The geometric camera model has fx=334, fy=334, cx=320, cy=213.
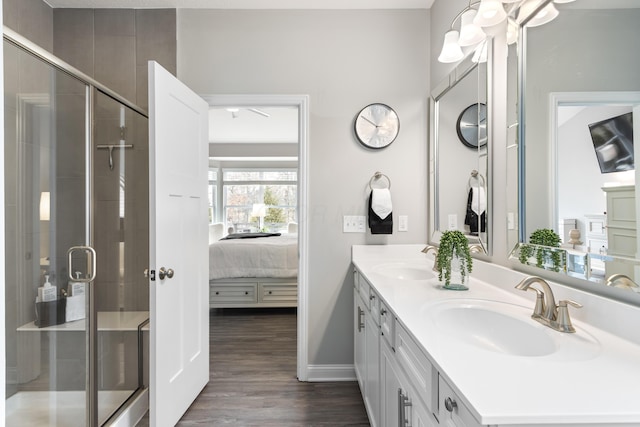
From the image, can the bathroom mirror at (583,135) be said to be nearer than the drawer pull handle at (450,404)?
No

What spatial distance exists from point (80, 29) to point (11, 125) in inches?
40.8

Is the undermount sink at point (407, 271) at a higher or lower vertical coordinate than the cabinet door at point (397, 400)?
higher

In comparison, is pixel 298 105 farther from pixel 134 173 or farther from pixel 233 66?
pixel 134 173

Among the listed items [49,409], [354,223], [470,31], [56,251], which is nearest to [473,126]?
[470,31]

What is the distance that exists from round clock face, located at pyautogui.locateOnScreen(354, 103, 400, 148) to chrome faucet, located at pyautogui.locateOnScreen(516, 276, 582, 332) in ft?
5.03

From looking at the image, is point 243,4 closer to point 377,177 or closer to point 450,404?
point 377,177

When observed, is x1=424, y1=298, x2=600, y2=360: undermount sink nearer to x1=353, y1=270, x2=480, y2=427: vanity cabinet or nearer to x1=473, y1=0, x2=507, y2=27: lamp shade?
x1=353, y1=270, x2=480, y2=427: vanity cabinet

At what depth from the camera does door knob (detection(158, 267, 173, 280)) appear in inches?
69.1

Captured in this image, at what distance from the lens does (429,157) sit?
243cm

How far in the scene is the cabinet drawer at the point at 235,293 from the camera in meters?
3.89

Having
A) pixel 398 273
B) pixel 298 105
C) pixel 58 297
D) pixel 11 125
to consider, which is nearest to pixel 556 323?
pixel 398 273

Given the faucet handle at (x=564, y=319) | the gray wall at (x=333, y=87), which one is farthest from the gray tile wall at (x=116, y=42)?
the faucet handle at (x=564, y=319)

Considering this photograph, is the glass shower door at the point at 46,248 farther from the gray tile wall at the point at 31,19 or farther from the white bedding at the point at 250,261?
the white bedding at the point at 250,261

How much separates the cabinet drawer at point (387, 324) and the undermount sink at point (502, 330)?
0.16 meters
